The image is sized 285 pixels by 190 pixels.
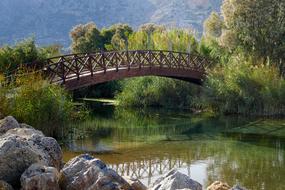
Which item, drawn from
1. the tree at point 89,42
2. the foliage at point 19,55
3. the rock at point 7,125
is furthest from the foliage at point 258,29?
the rock at point 7,125

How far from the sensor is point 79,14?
403ft

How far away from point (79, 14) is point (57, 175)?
116486mm

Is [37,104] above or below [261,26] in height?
below

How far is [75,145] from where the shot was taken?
16797 millimetres

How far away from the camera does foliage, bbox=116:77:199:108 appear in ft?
101

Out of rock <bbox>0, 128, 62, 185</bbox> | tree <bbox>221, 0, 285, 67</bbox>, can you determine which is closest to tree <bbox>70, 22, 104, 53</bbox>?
tree <bbox>221, 0, 285, 67</bbox>

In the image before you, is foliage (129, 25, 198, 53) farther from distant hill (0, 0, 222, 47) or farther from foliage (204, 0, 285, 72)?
A: distant hill (0, 0, 222, 47)

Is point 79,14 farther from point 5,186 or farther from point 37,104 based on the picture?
point 5,186

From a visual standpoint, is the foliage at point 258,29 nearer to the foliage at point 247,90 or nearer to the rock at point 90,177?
the foliage at point 247,90

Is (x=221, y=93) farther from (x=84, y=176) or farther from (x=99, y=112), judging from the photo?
(x=84, y=176)

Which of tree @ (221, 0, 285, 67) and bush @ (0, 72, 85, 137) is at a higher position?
tree @ (221, 0, 285, 67)

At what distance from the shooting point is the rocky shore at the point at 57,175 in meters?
8.45

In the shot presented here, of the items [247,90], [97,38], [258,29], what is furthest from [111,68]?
[97,38]

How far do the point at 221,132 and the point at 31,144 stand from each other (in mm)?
12467
